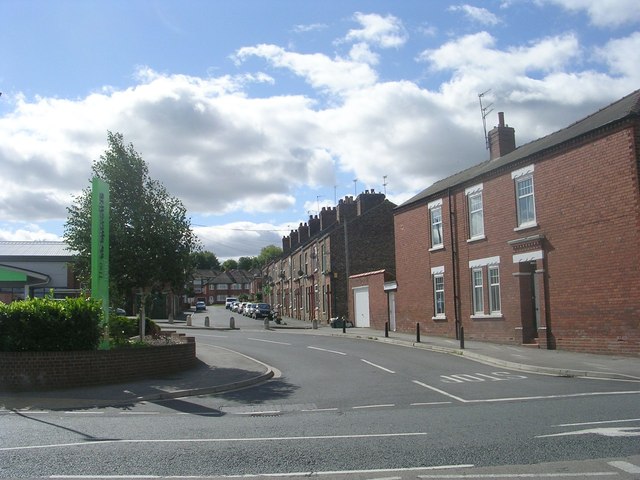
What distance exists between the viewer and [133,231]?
18672 mm

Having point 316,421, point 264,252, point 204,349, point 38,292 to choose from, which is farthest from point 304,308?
point 264,252

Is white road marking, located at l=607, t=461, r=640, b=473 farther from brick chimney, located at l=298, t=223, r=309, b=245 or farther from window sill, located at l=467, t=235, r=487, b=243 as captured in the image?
brick chimney, located at l=298, t=223, r=309, b=245

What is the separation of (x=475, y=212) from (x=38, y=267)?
144 feet

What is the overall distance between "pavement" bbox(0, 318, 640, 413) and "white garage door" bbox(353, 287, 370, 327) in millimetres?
16518

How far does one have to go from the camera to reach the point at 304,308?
56.3 metres

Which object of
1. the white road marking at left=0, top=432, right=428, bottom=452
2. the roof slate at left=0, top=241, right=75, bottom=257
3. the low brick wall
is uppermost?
the roof slate at left=0, top=241, right=75, bottom=257

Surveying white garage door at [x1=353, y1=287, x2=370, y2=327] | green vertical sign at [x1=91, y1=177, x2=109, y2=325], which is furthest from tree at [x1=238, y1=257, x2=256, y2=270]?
green vertical sign at [x1=91, y1=177, x2=109, y2=325]

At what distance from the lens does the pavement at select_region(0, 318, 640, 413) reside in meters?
13.1

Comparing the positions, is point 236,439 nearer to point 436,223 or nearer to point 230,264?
point 436,223

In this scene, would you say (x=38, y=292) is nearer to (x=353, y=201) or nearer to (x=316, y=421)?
(x=353, y=201)

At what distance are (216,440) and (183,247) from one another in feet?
37.3

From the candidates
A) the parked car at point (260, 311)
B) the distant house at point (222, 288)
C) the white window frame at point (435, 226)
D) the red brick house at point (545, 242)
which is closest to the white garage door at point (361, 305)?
the red brick house at point (545, 242)

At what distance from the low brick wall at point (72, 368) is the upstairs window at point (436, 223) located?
→ 16690 mm

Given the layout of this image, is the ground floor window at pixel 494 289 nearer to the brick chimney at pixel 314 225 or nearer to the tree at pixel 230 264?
the brick chimney at pixel 314 225
